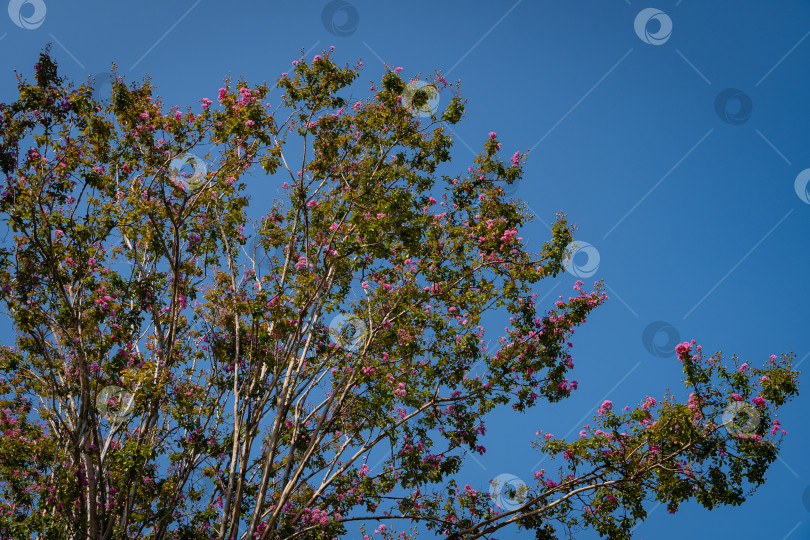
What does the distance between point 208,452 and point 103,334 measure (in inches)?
108

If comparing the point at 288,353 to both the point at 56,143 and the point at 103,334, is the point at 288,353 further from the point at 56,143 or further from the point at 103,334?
the point at 56,143

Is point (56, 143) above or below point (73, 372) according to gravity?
above

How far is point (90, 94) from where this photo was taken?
910 centimetres

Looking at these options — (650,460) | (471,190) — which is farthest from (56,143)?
(650,460)

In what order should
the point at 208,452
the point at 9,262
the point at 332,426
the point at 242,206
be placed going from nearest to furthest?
1. the point at 9,262
2. the point at 208,452
3. the point at 332,426
4. the point at 242,206

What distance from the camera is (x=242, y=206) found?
10.9m

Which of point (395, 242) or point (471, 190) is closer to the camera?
point (395, 242)

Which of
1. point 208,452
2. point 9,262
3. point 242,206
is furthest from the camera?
point 242,206

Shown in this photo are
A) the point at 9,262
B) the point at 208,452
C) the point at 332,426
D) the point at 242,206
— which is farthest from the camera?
the point at 242,206

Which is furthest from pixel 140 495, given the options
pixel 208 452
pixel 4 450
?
pixel 4 450

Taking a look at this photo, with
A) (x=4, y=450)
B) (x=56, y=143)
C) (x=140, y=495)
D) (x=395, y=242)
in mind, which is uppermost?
(x=56, y=143)

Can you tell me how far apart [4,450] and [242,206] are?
5.76 metres

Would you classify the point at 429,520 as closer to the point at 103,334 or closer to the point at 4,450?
the point at 103,334

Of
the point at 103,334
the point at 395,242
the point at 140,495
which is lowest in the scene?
the point at 140,495
